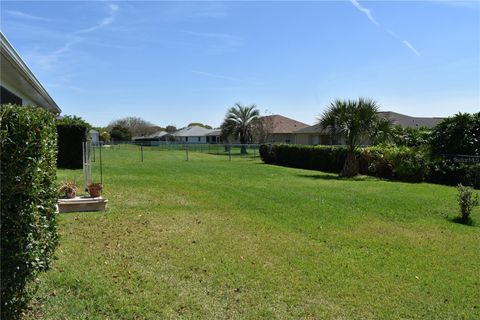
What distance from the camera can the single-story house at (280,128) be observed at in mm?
54719

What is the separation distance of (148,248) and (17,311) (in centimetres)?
268

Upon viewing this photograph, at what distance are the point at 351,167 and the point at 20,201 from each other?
16967 mm

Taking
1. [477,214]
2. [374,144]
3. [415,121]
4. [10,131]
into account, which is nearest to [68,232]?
[10,131]

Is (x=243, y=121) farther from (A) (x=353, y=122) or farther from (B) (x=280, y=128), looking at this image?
(A) (x=353, y=122)

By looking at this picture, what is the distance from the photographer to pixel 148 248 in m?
6.25

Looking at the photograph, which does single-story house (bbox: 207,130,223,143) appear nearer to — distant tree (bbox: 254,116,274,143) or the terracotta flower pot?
distant tree (bbox: 254,116,274,143)

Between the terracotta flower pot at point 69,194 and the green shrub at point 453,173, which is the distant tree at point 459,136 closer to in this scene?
the green shrub at point 453,173

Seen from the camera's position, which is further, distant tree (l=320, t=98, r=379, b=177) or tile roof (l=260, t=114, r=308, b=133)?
tile roof (l=260, t=114, r=308, b=133)

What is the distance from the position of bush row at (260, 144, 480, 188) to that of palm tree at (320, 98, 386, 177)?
0.79m

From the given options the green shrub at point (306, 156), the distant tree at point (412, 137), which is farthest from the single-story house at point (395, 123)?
the distant tree at point (412, 137)

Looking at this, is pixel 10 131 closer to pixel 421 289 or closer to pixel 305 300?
pixel 305 300

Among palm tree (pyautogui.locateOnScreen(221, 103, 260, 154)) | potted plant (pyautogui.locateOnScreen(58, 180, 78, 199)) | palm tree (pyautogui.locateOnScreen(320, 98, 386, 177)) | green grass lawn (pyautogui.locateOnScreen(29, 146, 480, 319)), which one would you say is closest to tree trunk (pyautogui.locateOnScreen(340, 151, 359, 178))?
palm tree (pyautogui.locateOnScreen(320, 98, 386, 177))

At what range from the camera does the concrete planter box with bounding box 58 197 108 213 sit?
917cm

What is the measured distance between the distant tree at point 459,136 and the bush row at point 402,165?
2.30 m
